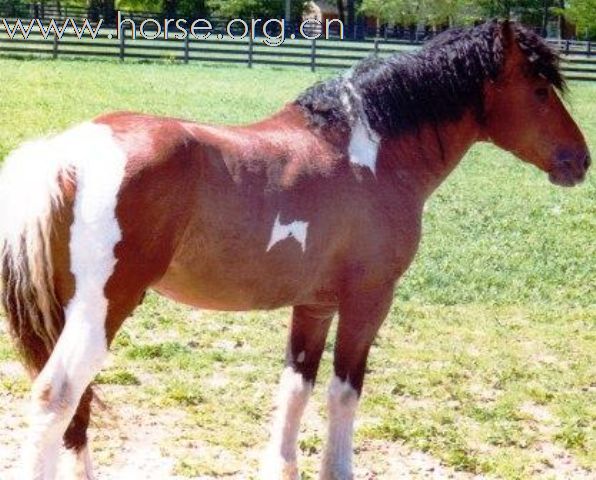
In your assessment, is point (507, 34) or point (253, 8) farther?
point (253, 8)

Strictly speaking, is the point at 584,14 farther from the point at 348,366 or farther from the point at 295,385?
the point at 348,366

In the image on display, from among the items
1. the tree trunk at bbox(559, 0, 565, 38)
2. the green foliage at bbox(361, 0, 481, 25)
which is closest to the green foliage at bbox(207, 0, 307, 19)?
the green foliage at bbox(361, 0, 481, 25)

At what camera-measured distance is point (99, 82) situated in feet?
73.9

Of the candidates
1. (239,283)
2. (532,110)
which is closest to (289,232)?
(239,283)

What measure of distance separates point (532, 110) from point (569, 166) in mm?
304

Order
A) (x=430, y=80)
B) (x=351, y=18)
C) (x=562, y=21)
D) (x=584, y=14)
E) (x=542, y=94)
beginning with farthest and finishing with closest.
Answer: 1. (x=351, y=18)
2. (x=562, y=21)
3. (x=584, y=14)
4. (x=542, y=94)
5. (x=430, y=80)

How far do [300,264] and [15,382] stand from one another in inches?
89.5

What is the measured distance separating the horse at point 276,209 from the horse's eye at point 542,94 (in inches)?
0.6

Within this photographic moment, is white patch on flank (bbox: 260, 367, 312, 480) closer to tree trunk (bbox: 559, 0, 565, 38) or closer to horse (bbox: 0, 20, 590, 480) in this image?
horse (bbox: 0, 20, 590, 480)

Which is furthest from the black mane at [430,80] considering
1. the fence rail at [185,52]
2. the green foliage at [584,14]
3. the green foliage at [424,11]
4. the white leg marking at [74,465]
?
the green foliage at [424,11]

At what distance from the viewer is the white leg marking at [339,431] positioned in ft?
13.0

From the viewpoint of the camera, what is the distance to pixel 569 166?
14.0 feet

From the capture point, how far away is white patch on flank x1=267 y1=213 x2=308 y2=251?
355 centimetres

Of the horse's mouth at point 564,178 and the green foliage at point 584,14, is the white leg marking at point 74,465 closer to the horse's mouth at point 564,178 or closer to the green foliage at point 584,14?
the horse's mouth at point 564,178
